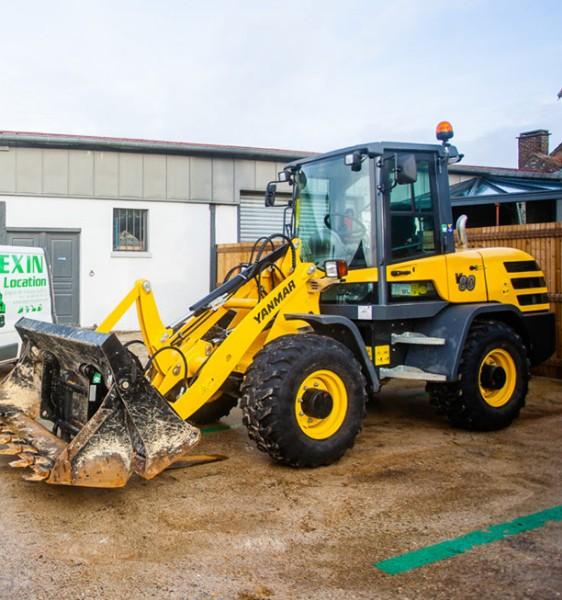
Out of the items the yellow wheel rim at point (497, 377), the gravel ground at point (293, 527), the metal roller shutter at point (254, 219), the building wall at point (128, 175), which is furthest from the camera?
the metal roller shutter at point (254, 219)

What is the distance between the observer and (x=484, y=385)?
21.7 ft

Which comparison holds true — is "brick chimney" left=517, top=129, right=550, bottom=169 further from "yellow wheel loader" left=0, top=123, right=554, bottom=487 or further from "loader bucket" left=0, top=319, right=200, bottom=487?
"loader bucket" left=0, top=319, right=200, bottom=487

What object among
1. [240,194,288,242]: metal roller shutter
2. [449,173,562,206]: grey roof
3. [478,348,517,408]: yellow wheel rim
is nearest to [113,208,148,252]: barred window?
[240,194,288,242]: metal roller shutter

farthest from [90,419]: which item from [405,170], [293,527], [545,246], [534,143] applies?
[534,143]

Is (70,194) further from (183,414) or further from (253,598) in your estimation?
(253,598)

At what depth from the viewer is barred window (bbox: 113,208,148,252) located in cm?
1516

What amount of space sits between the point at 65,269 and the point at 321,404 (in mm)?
10790

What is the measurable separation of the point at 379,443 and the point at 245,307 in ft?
5.89

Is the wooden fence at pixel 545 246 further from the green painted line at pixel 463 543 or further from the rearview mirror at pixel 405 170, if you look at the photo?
the green painted line at pixel 463 543

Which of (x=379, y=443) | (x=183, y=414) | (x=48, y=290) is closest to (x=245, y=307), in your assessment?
(x=183, y=414)

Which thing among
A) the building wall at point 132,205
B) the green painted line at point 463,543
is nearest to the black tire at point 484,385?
the green painted line at point 463,543

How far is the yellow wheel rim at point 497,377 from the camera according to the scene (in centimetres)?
657

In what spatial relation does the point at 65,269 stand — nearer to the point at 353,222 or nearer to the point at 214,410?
the point at 214,410

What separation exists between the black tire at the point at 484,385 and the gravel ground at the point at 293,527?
0.33 metres
